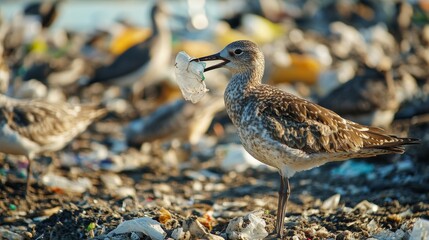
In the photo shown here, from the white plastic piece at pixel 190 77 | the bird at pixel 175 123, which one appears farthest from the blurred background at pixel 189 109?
the white plastic piece at pixel 190 77

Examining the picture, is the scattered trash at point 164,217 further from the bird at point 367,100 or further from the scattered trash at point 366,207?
the bird at point 367,100

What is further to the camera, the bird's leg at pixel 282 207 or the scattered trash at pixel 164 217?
the scattered trash at pixel 164 217

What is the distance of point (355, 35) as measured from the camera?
755 inches

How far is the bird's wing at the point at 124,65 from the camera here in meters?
13.5

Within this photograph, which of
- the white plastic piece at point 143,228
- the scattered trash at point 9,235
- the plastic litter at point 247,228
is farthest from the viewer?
the scattered trash at point 9,235

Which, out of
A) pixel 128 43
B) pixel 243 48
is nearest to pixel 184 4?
pixel 128 43

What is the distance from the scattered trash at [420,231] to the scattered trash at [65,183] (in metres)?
3.82

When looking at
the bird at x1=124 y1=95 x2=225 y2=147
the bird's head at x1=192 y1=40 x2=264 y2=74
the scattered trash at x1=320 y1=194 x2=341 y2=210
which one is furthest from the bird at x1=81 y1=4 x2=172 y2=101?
the bird's head at x1=192 y1=40 x2=264 y2=74

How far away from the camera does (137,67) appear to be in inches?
533

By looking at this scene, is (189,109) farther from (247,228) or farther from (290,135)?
(247,228)

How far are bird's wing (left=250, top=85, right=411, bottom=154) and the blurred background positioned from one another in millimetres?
694

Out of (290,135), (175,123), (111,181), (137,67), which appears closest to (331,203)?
(290,135)

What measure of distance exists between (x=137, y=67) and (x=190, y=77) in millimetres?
7260

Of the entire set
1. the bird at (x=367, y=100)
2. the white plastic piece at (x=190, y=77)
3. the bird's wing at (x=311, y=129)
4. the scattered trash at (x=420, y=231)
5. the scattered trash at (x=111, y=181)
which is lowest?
the scattered trash at (x=111, y=181)
